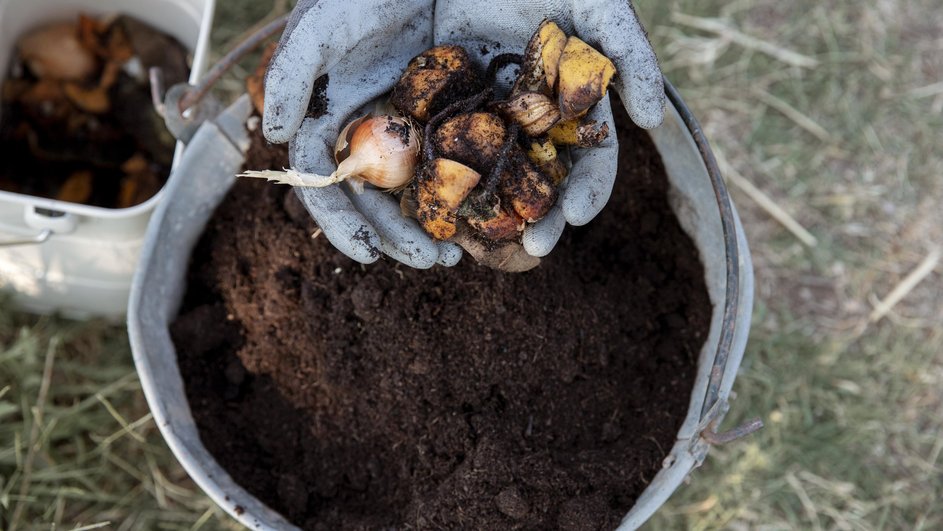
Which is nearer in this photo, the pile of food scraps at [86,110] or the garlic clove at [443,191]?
the garlic clove at [443,191]

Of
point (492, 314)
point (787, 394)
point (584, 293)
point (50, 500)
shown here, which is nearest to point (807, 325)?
point (787, 394)

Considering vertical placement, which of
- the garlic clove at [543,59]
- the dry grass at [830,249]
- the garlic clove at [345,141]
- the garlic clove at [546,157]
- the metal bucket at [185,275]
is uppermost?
the garlic clove at [543,59]

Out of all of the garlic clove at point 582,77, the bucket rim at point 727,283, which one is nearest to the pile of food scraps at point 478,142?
the garlic clove at point 582,77

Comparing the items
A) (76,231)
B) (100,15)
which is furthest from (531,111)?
(100,15)

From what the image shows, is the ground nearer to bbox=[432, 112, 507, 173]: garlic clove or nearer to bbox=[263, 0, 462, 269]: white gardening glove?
bbox=[263, 0, 462, 269]: white gardening glove

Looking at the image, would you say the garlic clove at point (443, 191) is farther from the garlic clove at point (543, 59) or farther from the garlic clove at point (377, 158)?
the garlic clove at point (543, 59)

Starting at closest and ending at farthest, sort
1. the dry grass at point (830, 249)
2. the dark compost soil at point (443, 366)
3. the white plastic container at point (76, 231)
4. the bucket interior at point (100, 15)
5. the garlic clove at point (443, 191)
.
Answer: the garlic clove at point (443, 191)
the dark compost soil at point (443, 366)
the white plastic container at point (76, 231)
the bucket interior at point (100, 15)
the dry grass at point (830, 249)

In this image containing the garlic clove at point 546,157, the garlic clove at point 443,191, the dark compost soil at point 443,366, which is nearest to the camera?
the garlic clove at point 443,191

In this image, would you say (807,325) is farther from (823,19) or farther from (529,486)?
(529,486)
